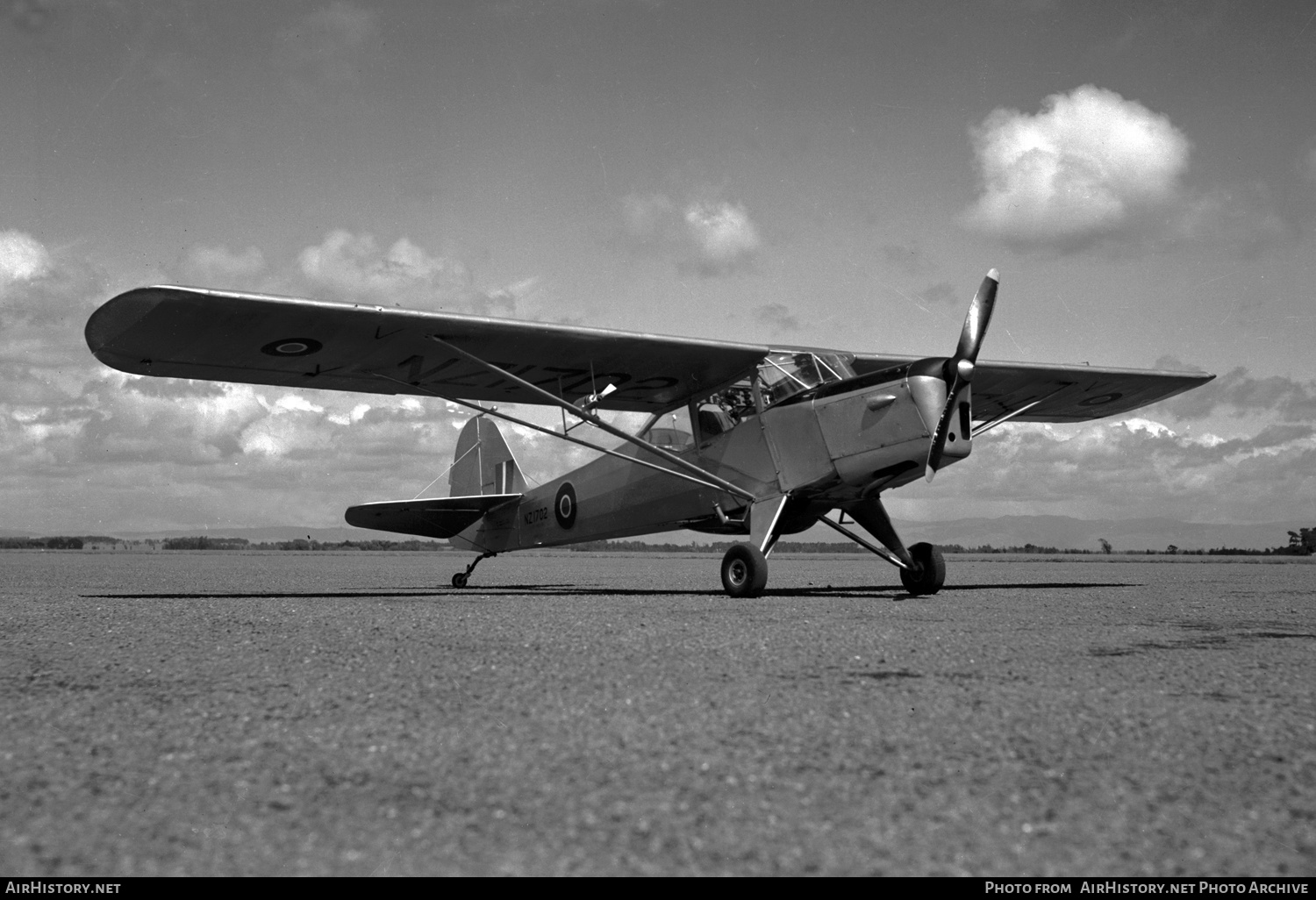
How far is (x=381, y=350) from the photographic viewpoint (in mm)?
11703

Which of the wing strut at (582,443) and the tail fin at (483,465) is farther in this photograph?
the tail fin at (483,465)

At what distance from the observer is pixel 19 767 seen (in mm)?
3035

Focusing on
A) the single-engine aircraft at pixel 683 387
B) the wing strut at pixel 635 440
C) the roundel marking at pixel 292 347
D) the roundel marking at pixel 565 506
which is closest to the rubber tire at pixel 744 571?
the single-engine aircraft at pixel 683 387

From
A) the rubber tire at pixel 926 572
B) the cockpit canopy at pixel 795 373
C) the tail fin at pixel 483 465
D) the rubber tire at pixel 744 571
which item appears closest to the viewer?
the rubber tire at pixel 744 571

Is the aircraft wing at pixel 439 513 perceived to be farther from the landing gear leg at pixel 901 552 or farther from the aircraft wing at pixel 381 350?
the landing gear leg at pixel 901 552

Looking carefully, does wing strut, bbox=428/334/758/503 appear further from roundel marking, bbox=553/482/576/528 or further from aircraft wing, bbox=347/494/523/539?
aircraft wing, bbox=347/494/523/539

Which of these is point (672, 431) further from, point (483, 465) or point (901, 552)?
point (483, 465)

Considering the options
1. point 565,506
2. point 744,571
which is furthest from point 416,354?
point 744,571

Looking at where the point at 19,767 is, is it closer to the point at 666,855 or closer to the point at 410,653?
the point at 666,855

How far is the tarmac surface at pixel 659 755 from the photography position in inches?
89.8

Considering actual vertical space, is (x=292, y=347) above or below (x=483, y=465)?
above

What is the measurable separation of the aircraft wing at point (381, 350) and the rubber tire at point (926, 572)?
319cm

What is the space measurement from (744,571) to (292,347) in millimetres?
5909

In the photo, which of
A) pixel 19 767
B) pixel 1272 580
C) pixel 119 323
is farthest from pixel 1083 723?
pixel 1272 580
